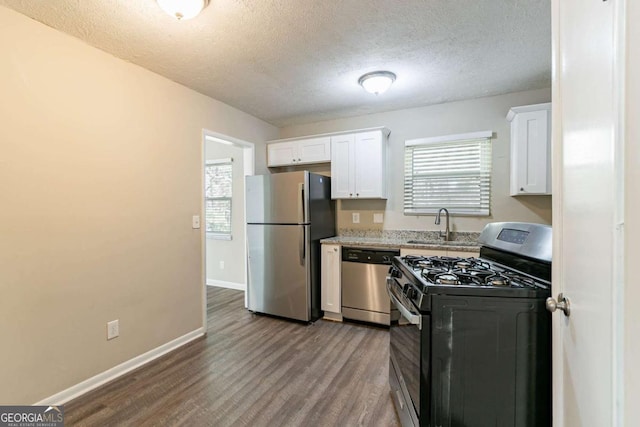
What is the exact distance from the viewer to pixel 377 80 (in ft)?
8.35

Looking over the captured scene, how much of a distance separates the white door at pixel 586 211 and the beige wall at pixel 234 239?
159 inches

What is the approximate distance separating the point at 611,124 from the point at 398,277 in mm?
1202

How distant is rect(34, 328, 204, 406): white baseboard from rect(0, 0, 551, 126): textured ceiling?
2.43 metres

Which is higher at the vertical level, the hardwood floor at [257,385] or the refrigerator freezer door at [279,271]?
the refrigerator freezer door at [279,271]

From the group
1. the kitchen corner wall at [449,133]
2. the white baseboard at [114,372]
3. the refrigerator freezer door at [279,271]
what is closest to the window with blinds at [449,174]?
the kitchen corner wall at [449,133]

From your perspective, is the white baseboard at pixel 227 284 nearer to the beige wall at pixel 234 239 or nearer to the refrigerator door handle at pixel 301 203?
the beige wall at pixel 234 239

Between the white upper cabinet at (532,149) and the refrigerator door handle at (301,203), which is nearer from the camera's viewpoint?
the white upper cabinet at (532,149)

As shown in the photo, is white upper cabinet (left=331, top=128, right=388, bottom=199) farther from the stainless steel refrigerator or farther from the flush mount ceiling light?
the flush mount ceiling light

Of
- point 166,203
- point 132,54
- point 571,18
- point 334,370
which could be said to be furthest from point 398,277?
point 132,54

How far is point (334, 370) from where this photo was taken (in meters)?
2.23

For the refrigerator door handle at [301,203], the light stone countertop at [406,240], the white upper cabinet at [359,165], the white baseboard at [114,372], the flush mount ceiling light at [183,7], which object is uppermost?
the flush mount ceiling light at [183,7]

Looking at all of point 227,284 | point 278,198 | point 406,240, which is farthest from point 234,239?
point 406,240

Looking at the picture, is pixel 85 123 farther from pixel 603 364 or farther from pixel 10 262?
pixel 603 364

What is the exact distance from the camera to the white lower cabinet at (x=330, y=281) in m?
3.21
